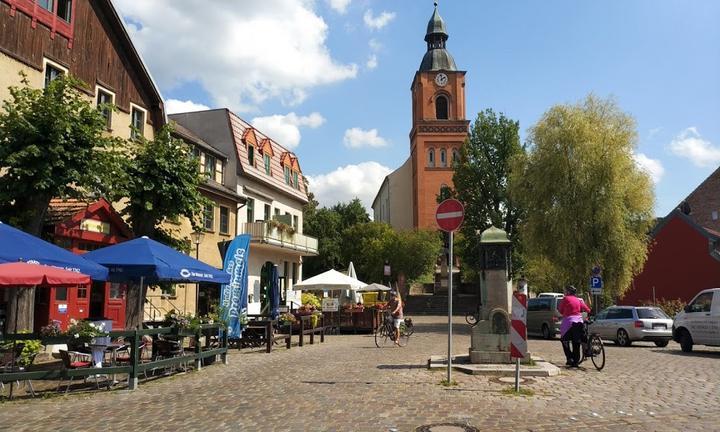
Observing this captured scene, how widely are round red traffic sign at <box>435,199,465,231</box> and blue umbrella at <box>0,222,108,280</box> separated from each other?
637 cm

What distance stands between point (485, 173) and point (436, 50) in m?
33.7

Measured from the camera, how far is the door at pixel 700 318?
16375mm

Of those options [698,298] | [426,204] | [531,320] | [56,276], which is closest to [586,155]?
[531,320]

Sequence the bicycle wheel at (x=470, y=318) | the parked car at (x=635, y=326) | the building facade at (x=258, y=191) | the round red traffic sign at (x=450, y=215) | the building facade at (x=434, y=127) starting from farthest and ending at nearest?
1. the building facade at (x=434, y=127)
2. the bicycle wheel at (x=470, y=318)
3. the building facade at (x=258, y=191)
4. the parked car at (x=635, y=326)
5. the round red traffic sign at (x=450, y=215)

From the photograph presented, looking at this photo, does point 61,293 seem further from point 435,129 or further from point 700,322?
point 435,129

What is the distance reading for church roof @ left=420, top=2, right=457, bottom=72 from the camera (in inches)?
2867

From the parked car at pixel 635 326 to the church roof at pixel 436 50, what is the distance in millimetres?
55543

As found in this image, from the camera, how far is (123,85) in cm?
1992

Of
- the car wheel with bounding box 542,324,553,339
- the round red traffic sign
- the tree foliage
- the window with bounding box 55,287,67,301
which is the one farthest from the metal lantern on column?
the car wheel with bounding box 542,324,553,339

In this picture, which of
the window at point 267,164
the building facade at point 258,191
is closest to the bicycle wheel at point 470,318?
the building facade at point 258,191

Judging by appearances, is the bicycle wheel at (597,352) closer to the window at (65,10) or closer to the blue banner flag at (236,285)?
the blue banner flag at (236,285)

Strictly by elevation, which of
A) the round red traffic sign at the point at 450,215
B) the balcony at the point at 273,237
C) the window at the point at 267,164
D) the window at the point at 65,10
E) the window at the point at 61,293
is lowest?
the window at the point at 61,293

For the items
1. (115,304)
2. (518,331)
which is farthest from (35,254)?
(115,304)

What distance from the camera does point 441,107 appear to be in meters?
72.7
